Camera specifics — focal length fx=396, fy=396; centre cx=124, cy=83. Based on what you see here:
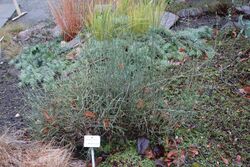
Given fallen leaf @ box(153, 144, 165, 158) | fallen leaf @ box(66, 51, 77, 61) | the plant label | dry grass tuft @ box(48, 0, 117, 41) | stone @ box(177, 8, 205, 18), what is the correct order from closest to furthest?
the plant label → fallen leaf @ box(153, 144, 165, 158) → fallen leaf @ box(66, 51, 77, 61) → dry grass tuft @ box(48, 0, 117, 41) → stone @ box(177, 8, 205, 18)

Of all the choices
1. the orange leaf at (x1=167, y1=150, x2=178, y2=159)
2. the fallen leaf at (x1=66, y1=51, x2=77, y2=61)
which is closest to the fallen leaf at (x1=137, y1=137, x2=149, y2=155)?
the orange leaf at (x1=167, y1=150, x2=178, y2=159)

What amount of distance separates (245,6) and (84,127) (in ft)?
8.72

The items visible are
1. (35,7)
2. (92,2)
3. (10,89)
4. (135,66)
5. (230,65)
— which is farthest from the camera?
(35,7)

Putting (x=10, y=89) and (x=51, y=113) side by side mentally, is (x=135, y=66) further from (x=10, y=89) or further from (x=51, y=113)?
(x=10, y=89)

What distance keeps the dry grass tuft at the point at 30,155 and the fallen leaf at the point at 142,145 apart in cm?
41

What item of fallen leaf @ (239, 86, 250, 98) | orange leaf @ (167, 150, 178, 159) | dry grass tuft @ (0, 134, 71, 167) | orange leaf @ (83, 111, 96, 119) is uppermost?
orange leaf @ (83, 111, 96, 119)

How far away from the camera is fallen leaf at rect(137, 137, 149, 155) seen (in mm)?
2314

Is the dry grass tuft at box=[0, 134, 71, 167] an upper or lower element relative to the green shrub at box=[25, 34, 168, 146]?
lower

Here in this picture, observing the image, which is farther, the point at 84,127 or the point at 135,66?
the point at 135,66

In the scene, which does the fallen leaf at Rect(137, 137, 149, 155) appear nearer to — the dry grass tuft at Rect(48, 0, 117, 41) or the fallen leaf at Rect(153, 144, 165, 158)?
the fallen leaf at Rect(153, 144, 165, 158)

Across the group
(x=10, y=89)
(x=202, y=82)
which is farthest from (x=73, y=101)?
(x=10, y=89)

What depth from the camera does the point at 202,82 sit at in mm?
2830

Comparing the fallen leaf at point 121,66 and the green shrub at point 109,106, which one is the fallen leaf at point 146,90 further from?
the fallen leaf at point 121,66

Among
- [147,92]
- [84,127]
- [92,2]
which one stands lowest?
[84,127]
